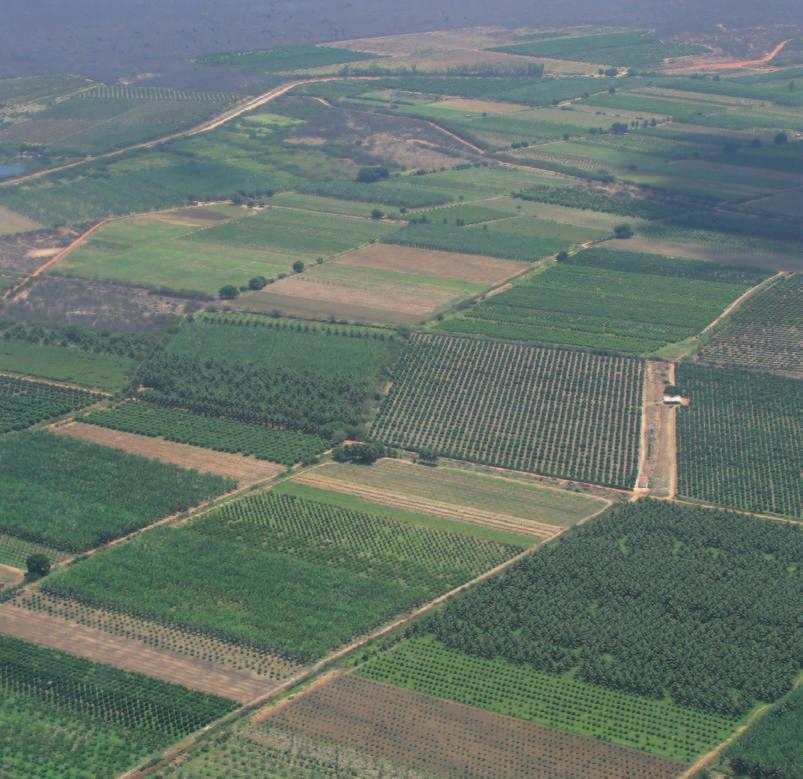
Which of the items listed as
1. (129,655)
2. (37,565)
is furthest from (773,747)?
(37,565)

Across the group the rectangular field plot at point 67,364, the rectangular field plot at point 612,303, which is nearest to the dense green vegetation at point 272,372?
the rectangular field plot at point 67,364

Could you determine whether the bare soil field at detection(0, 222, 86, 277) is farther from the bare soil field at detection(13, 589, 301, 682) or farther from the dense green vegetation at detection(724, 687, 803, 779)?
the dense green vegetation at detection(724, 687, 803, 779)

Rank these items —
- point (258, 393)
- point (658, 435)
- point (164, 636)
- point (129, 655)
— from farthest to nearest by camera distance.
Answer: point (258, 393)
point (658, 435)
point (164, 636)
point (129, 655)

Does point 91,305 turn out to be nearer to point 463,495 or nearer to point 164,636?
point 463,495

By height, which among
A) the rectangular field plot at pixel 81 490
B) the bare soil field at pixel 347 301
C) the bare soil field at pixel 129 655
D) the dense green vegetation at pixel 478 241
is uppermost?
the dense green vegetation at pixel 478 241

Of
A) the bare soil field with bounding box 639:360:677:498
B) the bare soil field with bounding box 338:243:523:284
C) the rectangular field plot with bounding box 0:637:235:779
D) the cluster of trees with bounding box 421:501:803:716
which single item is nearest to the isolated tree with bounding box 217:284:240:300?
the bare soil field with bounding box 338:243:523:284

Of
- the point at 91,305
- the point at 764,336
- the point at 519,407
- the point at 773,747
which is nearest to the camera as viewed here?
the point at 773,747

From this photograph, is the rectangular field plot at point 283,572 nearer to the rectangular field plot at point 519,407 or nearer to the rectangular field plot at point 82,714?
the rectangular field plot at point 82,714
